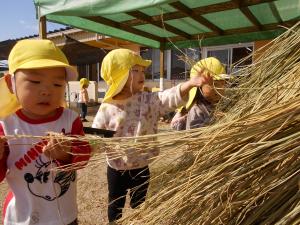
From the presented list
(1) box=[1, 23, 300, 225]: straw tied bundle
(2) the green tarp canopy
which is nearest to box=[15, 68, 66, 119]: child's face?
(1) box=[1, 23, 300, 225]: straw tied bundle

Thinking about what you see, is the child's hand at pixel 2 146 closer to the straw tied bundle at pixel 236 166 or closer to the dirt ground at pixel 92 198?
the straw tied bundle at pixel 236 166

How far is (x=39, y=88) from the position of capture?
1.29 m

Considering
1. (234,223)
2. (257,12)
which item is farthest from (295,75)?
(257,12)

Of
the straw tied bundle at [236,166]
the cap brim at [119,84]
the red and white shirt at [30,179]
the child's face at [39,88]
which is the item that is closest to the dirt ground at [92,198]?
the cap brim at [119,84]

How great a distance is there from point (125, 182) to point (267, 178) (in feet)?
4.89

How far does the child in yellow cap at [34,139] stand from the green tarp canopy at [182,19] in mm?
822

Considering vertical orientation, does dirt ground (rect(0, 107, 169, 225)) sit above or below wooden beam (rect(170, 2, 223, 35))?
below

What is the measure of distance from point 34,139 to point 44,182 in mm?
172

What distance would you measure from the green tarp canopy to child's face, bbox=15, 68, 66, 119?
83 cm

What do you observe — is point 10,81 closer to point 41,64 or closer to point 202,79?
point 41,64

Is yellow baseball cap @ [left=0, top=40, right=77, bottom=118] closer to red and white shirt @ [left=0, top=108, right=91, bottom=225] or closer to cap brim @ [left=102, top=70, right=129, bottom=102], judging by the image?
red and white shirt @ [left=0, top=108, right=91, bottom=225]

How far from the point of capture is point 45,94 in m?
1.29

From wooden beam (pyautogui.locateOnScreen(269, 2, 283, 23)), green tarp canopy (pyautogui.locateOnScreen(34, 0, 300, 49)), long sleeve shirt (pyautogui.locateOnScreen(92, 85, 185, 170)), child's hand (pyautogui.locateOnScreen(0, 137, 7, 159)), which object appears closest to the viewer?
child's hand (pyautogui.locateOnScreen(0, 137, 7, 159))

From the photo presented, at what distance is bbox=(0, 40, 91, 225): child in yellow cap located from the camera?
130 cm
